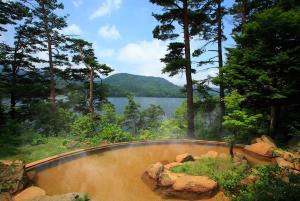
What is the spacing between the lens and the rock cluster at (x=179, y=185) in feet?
18.5

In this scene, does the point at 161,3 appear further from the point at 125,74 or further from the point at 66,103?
the point at 125,74

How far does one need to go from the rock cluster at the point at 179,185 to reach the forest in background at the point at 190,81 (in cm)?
273

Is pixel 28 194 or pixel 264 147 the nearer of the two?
pixel 28 194

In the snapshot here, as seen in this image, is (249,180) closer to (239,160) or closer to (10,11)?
(239,160)

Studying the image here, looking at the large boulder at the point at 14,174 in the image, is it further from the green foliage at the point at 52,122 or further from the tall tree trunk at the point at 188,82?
the tall tree trunk at the point at 188,82

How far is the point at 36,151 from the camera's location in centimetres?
869

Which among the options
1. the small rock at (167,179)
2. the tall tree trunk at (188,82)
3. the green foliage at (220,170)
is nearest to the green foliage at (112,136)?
the tall tree trunk at (188,82)

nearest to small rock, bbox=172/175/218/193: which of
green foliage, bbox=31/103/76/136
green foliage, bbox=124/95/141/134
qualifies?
green foliage, bbox=31/103/76/136

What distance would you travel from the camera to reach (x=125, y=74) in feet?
523

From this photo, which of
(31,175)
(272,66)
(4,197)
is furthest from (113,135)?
(272,66)

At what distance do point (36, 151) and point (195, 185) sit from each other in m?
6.49

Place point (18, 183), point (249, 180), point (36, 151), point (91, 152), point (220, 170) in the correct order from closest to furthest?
point (18, 183), point (249, 180), point (220, 170), point (91, 152), point (36, 151)

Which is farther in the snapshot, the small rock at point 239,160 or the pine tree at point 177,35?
the pine tree at point 177,35

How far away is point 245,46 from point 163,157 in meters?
6.68
